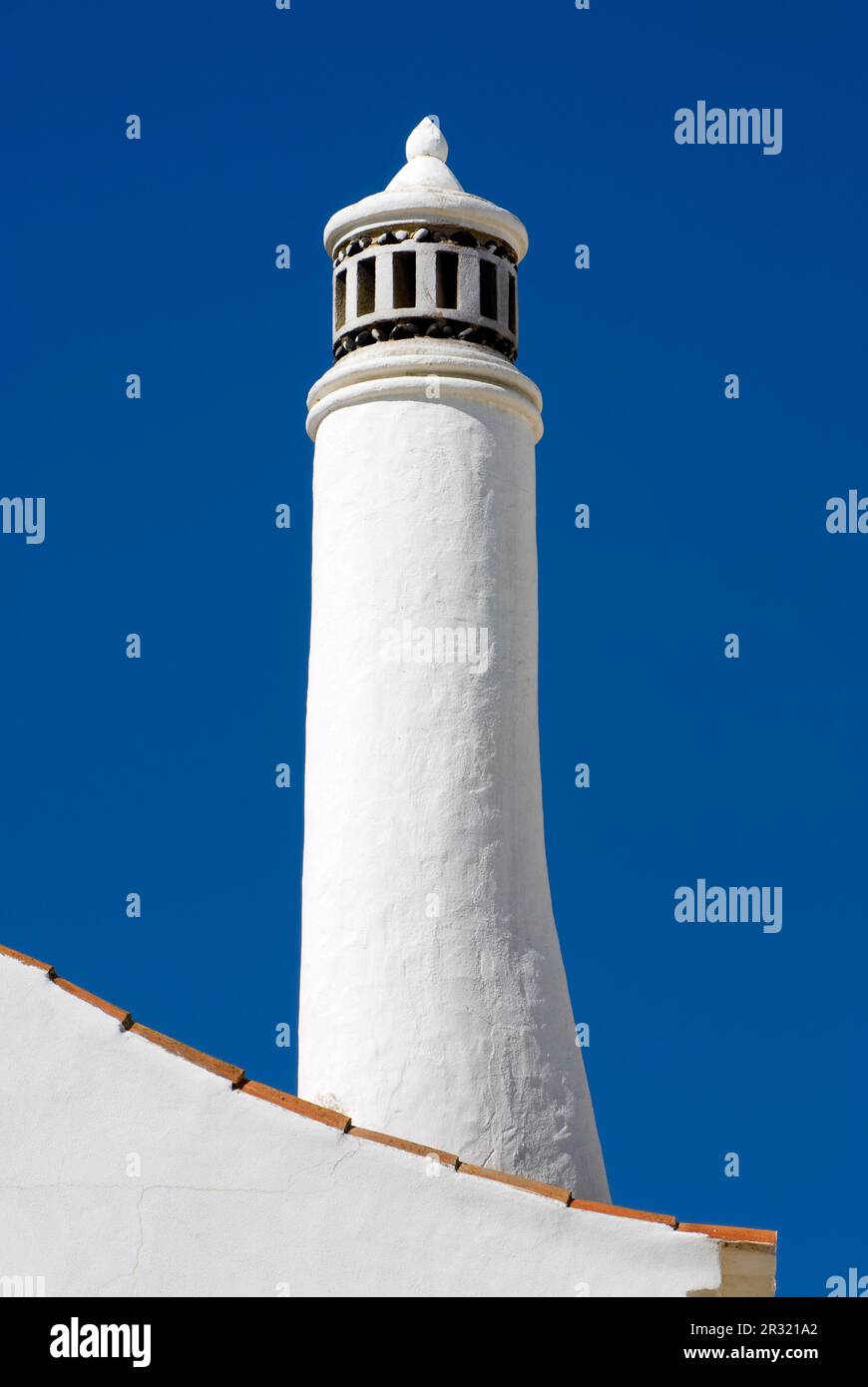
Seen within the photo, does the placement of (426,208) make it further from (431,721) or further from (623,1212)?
(623,1212)

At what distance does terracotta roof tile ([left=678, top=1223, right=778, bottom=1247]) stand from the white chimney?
4007 millimetres

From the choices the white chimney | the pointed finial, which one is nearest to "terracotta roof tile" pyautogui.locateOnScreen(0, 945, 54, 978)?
the white chimney

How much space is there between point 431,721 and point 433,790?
61 cm

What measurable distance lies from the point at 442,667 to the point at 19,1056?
620 cm

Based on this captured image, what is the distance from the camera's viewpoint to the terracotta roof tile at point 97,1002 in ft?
42.0

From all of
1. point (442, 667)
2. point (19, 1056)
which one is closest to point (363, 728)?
point (442, 667)

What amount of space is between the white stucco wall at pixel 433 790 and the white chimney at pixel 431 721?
0.02m

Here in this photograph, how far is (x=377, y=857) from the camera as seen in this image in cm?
1736

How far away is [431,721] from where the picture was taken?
57.8 ft

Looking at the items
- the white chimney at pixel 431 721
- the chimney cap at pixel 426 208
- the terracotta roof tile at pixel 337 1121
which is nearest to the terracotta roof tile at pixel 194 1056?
the terracotta roof tile at pixel 337 1121

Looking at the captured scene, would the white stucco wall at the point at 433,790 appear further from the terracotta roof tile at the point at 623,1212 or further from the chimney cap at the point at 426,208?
the terracotta roof tile at the point at 623,1212

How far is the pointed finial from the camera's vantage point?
1988 centimetres

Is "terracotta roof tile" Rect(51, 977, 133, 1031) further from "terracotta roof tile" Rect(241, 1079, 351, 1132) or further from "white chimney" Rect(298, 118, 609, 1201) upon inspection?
"white chimney" Rect(298, 118, 609, 1201)
